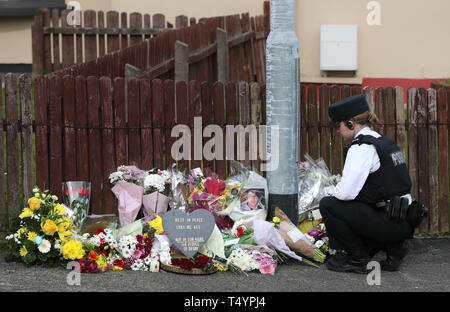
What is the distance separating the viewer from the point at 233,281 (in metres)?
5.78

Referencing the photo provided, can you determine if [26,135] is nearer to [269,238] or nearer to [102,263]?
[102,263]

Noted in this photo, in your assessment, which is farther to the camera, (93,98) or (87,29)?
(87,29)

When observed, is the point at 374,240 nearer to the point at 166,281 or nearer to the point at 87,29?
the point at 166,281

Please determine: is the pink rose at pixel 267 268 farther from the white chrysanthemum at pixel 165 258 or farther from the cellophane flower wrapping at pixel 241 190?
the white chrysanthemum at pixel 165 258

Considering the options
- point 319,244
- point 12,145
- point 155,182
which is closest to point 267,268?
point 319,244

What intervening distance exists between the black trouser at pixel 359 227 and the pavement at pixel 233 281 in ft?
0.73

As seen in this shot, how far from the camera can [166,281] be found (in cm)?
571

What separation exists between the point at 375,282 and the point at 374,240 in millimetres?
391

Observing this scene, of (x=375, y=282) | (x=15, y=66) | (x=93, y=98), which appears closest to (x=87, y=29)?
(x=15, y=66)

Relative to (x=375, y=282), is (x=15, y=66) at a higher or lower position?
higher

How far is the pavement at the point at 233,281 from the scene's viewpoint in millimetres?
5504

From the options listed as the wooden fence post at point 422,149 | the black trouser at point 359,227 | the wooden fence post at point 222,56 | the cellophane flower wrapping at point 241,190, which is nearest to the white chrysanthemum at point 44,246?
the cellophane flower wrapping at point 241,190

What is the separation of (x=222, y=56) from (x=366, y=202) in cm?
632

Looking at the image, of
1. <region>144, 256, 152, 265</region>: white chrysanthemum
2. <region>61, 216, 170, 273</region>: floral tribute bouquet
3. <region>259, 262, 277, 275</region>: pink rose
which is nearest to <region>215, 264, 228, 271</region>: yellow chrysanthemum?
<region>259, 262, 277, 275</region>: pink rose
